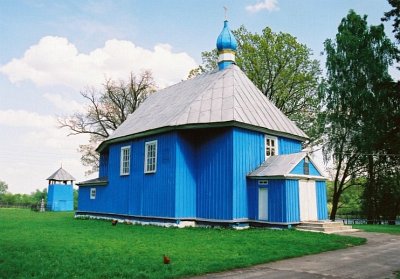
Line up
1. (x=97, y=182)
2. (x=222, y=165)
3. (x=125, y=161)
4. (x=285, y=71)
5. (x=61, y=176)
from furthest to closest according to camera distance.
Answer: (x=61, y=176) → (x=285, y=71) → (x=97, y=182) → (x=125, y=161) → (x=222, y=165)

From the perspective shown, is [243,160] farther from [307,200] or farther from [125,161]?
[125,161]

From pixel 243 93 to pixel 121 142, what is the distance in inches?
325

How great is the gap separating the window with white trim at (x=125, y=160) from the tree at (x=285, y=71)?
565 inches

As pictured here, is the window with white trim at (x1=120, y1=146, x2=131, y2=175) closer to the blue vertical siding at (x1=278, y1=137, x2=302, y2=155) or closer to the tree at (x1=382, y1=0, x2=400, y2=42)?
the blue vertical siding at (x1=278, y1=137, x2=302, y2=155)

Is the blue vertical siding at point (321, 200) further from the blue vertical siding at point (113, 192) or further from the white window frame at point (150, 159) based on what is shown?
the blue vertical siding at point (113, 192)

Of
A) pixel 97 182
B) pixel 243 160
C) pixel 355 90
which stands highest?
pixel 355 90

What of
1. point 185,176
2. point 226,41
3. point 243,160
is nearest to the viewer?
point 243,160

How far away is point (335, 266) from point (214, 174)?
8.82 metres

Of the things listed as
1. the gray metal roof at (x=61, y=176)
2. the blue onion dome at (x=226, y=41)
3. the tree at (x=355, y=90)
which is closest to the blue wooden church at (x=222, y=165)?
the blue onion dome at (x=226, y=41)

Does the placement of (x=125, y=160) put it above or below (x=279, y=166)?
above

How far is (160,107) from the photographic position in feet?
71.9

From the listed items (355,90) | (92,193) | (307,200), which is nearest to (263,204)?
(307,200)

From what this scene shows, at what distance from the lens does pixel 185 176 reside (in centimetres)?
1689

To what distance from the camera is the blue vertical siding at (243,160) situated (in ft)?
52.1
